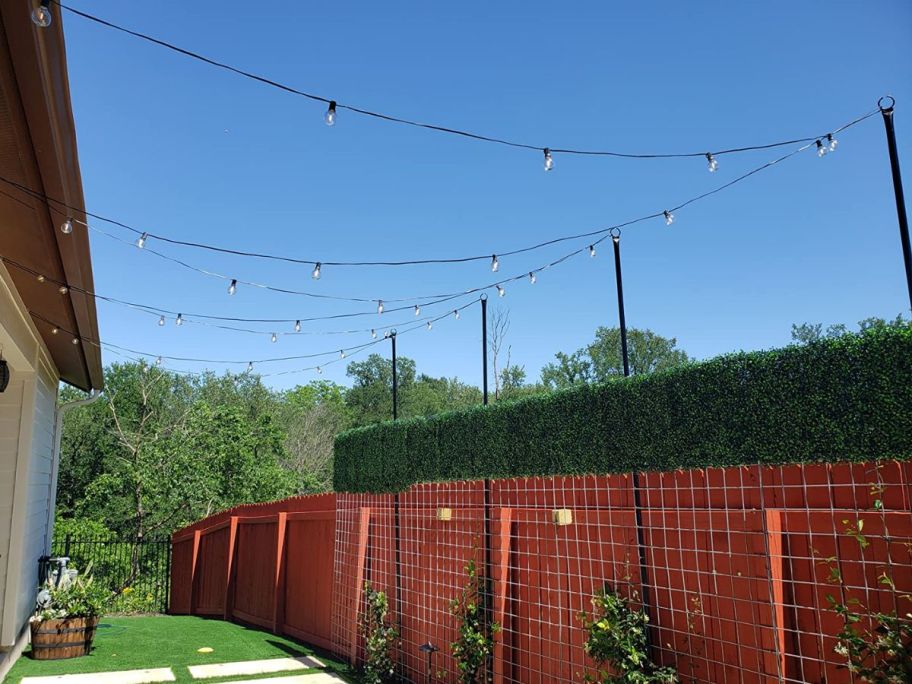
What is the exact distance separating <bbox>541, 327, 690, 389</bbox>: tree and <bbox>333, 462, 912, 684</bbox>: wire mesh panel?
32.2 m

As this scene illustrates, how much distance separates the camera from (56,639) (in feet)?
23.9

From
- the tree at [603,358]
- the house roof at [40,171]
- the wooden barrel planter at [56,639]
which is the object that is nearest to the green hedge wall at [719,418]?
the house roof at [40,171]

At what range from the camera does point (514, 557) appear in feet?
16.6

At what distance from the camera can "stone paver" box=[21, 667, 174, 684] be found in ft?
20.8

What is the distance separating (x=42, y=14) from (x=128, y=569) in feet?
66.1

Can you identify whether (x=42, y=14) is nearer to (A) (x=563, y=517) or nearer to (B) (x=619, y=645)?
(A) (x=563, y=517)

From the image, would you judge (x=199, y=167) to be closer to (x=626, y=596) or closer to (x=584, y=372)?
(x=626, y=596)

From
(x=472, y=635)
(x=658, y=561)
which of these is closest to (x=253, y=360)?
(x=472, y=635)

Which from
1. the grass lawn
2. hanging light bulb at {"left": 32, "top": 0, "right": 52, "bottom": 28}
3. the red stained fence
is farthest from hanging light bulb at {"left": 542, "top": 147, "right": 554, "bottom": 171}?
the grass lawn

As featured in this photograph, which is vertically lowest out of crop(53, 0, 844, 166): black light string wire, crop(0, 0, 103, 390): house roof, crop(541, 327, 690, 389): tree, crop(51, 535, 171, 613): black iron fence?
crop(51, 535, 171, 613): black iron fence

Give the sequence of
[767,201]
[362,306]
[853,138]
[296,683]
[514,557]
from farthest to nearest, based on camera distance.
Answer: [767,201], [362,306], [296,683], [514,557], [853,138]

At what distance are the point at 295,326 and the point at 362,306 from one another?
2.92 ft

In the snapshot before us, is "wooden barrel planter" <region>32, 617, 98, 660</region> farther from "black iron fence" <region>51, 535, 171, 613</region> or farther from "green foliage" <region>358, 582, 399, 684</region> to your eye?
"black iron fence" <region>51, 535, 171, 613</region>

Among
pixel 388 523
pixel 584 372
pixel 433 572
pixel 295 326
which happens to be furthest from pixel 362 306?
pixel 584 372
